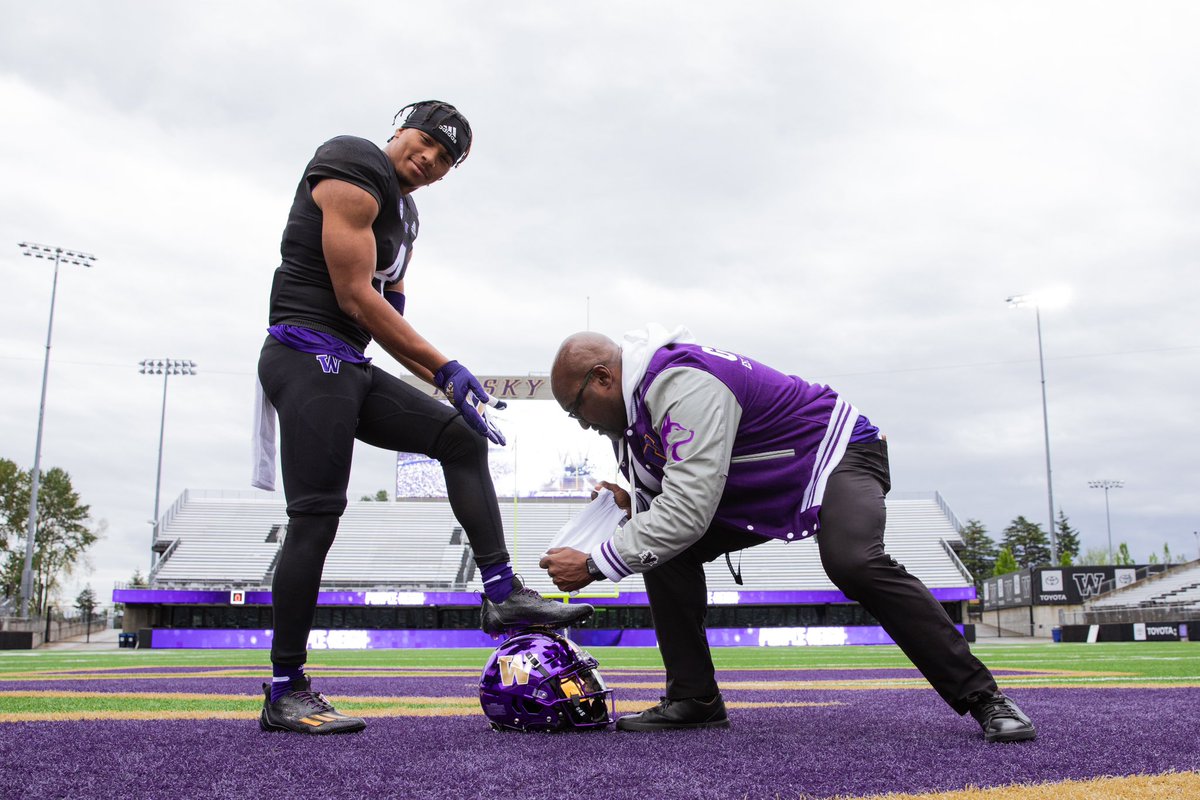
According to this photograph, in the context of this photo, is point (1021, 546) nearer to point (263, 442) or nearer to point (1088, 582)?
point (1088, 582)

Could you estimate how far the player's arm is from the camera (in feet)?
9.65

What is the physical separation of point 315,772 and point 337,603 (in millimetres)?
28174

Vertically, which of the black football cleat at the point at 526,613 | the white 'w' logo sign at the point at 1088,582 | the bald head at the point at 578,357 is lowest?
the white 'w' logo sign at the point at 1088,582

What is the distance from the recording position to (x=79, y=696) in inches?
191

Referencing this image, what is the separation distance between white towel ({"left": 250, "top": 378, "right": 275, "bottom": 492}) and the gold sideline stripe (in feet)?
7.22

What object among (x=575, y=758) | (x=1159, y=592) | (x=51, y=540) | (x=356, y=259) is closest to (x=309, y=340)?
(x=356, y=259)

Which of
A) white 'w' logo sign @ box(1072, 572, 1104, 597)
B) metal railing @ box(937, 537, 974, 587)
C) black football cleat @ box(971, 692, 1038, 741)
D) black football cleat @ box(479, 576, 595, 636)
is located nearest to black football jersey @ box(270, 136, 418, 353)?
black football cleat @ box(479, 576, 595, 636)

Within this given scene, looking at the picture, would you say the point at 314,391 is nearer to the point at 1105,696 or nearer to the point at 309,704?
the point at 309,704

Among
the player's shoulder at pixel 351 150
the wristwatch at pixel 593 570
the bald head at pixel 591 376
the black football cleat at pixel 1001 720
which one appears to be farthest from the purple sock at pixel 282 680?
the black football cleat at pixel 1001 720

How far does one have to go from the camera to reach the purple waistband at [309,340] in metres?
2.99

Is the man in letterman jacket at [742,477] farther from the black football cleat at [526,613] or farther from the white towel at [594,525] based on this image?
the black football cleat at [526,613]

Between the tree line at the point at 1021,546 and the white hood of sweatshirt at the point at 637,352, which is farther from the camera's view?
the tree line at the point at 1021,546

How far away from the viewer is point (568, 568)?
9.05 feet

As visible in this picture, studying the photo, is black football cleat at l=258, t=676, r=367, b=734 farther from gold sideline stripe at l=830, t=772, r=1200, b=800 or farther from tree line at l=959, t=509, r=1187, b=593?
tree line at l=959, t=509, r=1187, b=593
